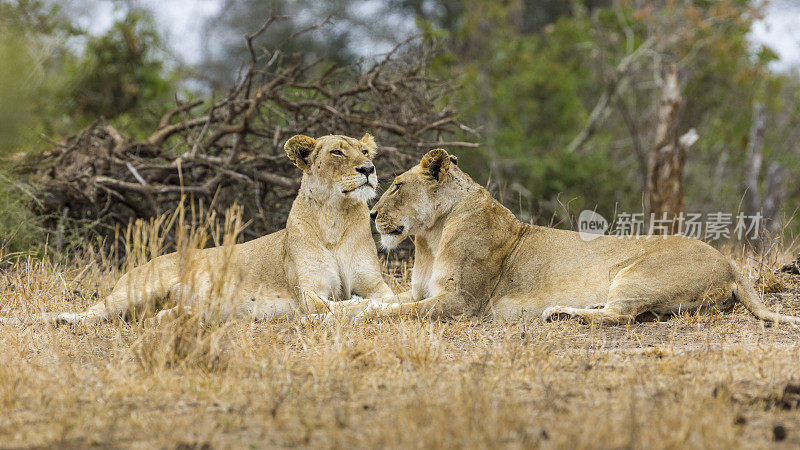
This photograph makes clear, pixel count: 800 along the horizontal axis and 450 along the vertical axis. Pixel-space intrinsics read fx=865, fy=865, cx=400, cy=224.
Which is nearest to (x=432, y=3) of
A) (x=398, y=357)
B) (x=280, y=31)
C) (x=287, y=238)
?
(x=280, y=31)

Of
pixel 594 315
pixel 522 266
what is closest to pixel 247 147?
pixel 522 266

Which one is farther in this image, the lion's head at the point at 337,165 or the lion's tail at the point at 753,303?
the lion's head at the point at 337,165

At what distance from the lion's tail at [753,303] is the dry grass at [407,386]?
66mm

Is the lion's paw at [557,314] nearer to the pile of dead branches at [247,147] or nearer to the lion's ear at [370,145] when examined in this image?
the lion's ear at [370,145]

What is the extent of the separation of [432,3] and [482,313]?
1919 cm

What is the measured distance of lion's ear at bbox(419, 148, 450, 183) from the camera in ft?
18.5

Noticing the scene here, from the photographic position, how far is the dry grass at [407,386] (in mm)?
2904

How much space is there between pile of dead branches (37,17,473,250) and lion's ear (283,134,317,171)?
2.13 m

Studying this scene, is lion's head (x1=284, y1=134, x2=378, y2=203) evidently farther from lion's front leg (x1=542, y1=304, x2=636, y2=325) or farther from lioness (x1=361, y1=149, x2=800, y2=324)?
lion's front leg (x1=542, y1=304, x2=636, y2=325)

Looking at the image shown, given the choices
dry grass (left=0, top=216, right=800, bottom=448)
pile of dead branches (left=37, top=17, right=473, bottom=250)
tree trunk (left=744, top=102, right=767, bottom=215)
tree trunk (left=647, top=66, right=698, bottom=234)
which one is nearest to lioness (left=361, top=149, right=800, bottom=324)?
dry grass (left=0, top=216, right=800, bottom=448)

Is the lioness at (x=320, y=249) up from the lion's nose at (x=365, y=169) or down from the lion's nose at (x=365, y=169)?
down

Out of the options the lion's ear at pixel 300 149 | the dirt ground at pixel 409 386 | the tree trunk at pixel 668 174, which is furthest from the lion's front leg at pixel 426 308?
the tree trunk at pixel 668 174

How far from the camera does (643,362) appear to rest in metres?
4.07

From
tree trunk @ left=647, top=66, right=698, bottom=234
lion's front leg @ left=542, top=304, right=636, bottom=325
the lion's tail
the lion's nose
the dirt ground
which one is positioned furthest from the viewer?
tree trunk @ left=647, top=66, right=698, bottom=234
